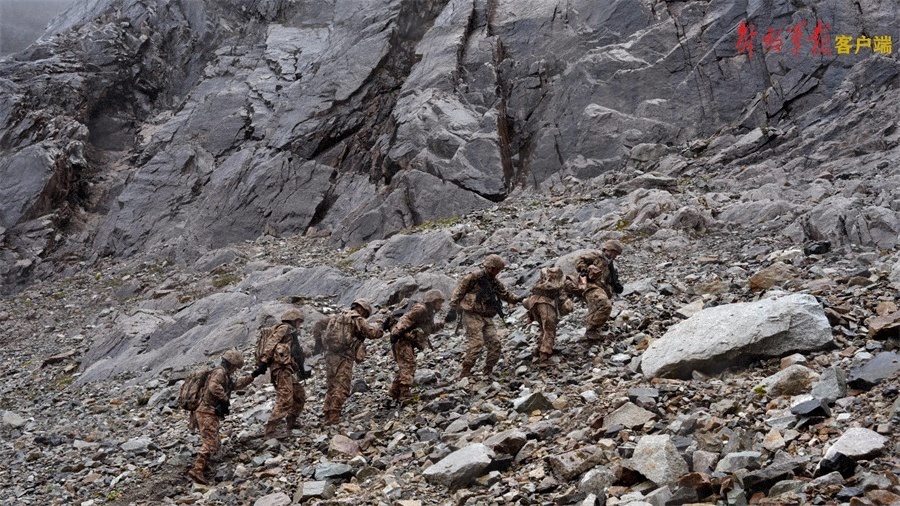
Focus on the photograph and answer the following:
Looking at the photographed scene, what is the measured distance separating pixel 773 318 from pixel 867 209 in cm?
869

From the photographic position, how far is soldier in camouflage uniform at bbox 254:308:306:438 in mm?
11242

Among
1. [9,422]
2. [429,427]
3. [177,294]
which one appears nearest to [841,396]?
[429,427]

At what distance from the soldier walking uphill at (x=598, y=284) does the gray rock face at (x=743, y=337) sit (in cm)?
212

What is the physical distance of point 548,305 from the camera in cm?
1181

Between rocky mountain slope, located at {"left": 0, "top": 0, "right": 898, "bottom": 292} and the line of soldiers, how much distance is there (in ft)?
41.9

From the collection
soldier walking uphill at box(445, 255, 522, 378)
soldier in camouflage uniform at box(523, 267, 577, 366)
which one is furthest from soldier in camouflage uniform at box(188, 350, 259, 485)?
soldier in camouflage uniform at box(523, 267, 577, 366)

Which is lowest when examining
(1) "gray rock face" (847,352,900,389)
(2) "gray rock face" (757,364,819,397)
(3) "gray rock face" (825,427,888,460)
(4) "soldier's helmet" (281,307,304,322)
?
(2) "gray rock face" (757,364,819,397)

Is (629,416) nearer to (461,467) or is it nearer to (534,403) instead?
(534,403)

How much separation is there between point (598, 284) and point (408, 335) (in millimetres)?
3358

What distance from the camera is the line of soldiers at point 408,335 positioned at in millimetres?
11344

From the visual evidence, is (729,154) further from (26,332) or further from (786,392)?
(26,332)

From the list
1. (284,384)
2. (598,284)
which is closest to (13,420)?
(284,384)

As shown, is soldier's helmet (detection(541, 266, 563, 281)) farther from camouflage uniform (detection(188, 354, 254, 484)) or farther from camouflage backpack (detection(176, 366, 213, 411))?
camouflage backpack (detection(176, 366, 213, 411))

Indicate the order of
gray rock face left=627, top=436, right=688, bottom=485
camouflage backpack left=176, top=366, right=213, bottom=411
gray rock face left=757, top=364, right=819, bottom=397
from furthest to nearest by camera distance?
camouflage backpack left=176, top=366, right=213, bottom=411, gray rock face left=757, top=364, right=819, bottom=397, gray rock face left=627, top=436, right=688, bottom=485
